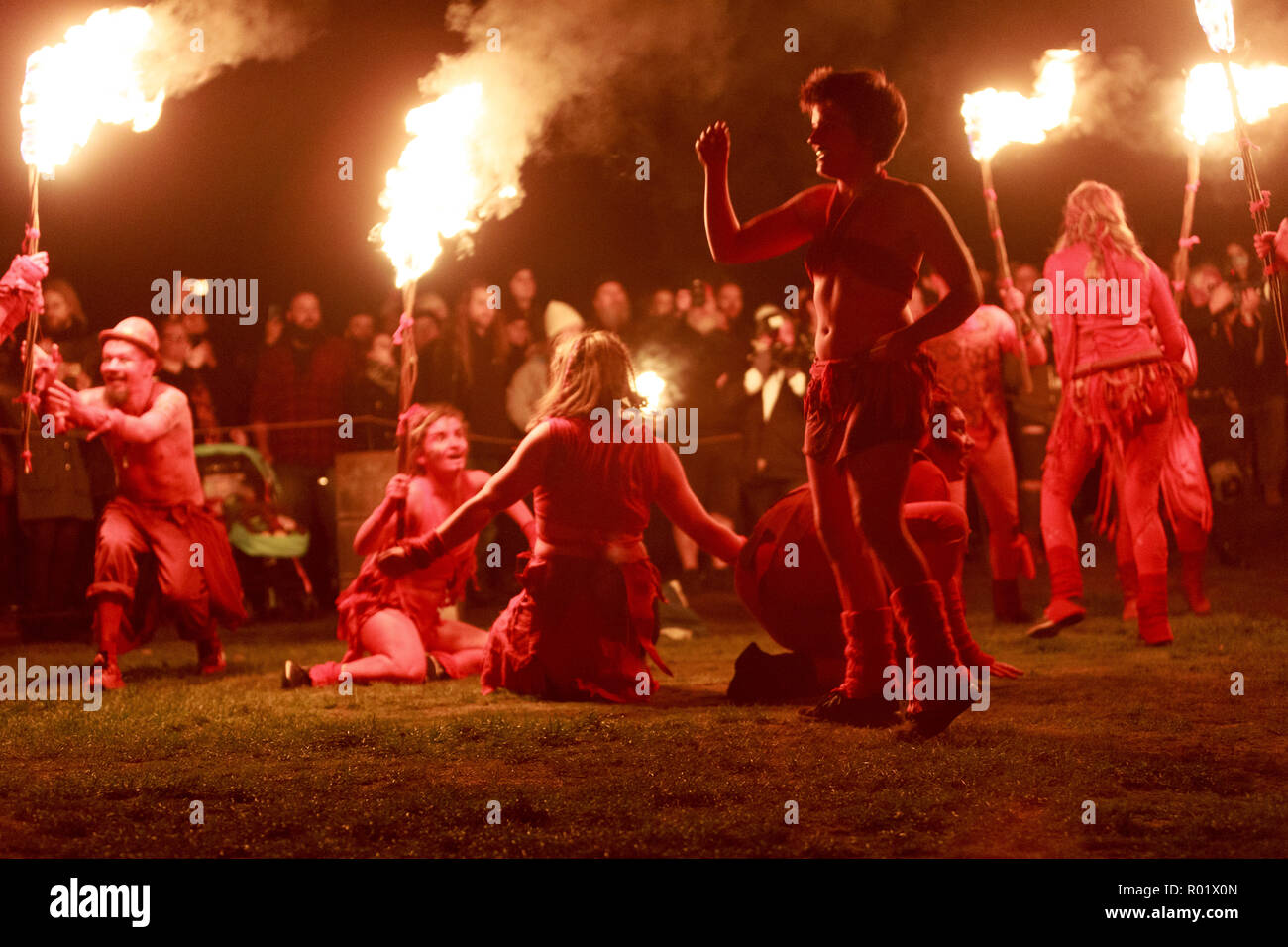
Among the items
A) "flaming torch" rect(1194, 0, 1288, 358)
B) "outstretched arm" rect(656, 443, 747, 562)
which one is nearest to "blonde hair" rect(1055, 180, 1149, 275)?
"flaming torch" rect(1194, 0, 1288, 358)

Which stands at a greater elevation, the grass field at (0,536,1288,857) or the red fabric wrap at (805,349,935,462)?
the red fabric wrap at (805,349,935,462)

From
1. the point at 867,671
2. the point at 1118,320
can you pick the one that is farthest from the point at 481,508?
the point at 1118,320

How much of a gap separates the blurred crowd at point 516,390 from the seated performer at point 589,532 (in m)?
4.01

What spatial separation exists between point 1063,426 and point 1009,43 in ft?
16.1

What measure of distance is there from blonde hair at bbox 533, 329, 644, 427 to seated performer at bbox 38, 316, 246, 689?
7.33ft

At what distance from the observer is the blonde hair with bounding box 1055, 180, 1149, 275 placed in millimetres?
7309

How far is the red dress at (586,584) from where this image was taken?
19.1ft

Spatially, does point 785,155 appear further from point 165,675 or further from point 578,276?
point 165,675

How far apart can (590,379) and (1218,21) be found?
10.0 feet

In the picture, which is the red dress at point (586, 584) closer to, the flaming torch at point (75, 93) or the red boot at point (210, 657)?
the red boot at point (210, 657)

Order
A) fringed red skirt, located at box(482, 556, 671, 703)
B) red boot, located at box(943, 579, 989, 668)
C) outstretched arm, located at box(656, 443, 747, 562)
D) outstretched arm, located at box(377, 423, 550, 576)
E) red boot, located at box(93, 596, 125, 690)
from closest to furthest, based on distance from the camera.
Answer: outstretched arm, located at box(377, 423, 550, 576), red boot, located at box(943, 579, 989, 668), fringed red skirt, located at box(482, 556, 671, 703), outstretched arm, located at box(656, 443, 747, 562), red boot, located at box(93, 596, 125, 690)

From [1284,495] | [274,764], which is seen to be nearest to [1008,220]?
[1284,495]

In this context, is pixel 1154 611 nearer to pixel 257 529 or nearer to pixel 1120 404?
pixel 1120 404

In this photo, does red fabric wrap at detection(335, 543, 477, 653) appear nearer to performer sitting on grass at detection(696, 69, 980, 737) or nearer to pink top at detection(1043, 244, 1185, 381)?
performer sitting on grass at detection(696, 69, 980, 737)
